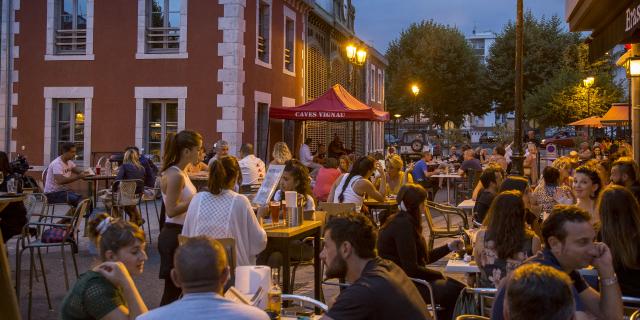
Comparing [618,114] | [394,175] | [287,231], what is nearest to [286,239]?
[287,231]

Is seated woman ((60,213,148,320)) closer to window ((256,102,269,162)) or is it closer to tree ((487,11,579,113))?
window ((256,102,269,162))

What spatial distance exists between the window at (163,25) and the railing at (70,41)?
1839 mm

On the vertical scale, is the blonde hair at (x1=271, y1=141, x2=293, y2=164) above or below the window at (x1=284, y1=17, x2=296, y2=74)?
below

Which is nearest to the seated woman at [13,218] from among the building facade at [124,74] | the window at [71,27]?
the building facade at [124,74]

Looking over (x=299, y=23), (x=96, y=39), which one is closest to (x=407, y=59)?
(x=299, y=23)

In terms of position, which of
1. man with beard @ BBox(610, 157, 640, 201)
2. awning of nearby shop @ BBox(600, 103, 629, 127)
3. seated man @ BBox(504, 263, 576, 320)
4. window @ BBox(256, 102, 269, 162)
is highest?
awning of nearby shop @ BBox(600, 103, 629, 127)

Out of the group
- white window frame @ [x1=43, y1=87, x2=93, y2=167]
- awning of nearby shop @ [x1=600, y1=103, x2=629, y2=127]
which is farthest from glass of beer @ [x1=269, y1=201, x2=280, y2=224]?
awning of nearby shop @ [x1=600, y1=103, x2=629, y2=127]

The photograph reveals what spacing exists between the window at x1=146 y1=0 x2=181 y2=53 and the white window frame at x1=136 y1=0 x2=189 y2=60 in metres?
0.12

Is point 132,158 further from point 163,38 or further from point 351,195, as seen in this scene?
point 163,38

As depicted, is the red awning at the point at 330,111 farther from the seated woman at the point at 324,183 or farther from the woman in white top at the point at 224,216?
the woman in white top at the point at 224,216

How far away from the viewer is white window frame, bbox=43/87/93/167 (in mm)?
19062

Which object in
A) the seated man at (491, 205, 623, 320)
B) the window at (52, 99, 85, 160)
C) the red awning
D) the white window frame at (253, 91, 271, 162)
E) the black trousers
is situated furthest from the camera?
the white window frame at (253, 91, 271, 162)

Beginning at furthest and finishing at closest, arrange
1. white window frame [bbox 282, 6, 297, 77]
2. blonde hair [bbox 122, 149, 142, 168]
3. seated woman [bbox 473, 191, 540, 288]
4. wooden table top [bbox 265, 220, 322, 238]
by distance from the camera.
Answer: white window frame [bbox 282, 6, 297, 77] < blonde hair [bbox 122, 149, 142, 168] < wooden table top [bbox 265, 220, 322, 238] < seated woman [bbox 473, 191, 540, 288]

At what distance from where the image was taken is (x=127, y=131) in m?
18.9
